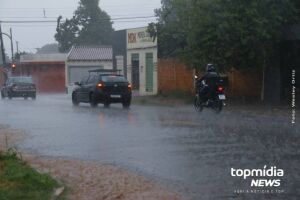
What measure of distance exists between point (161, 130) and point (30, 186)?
9.09 m

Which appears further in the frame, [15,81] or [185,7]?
[15,81]

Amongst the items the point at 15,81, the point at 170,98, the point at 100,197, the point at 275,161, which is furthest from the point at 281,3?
the point at 15,81

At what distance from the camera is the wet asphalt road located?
35.6 ft

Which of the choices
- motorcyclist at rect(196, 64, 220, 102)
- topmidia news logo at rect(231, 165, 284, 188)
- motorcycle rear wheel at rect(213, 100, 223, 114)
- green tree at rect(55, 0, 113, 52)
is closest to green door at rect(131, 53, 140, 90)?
motorcyclist at rect(196, 64, 220, 102)

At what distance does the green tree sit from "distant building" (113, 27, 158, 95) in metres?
39.8

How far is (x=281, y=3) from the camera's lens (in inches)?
1156

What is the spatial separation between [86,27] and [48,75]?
1976 cm

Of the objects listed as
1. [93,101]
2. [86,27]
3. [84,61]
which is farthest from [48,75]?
[93,101]

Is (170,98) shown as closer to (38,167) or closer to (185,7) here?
(185,7)

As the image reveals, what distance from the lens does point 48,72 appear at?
7625 centimetres

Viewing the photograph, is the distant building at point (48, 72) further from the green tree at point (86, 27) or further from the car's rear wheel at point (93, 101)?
the car's rear wheel at point (93, 101)

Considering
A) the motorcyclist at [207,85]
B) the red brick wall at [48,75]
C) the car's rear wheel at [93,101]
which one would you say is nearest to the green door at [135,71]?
the car's rear wheel at [93,101]

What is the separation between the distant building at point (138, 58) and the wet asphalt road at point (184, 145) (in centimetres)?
2124

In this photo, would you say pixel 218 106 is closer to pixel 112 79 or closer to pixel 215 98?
pixel 215 98
